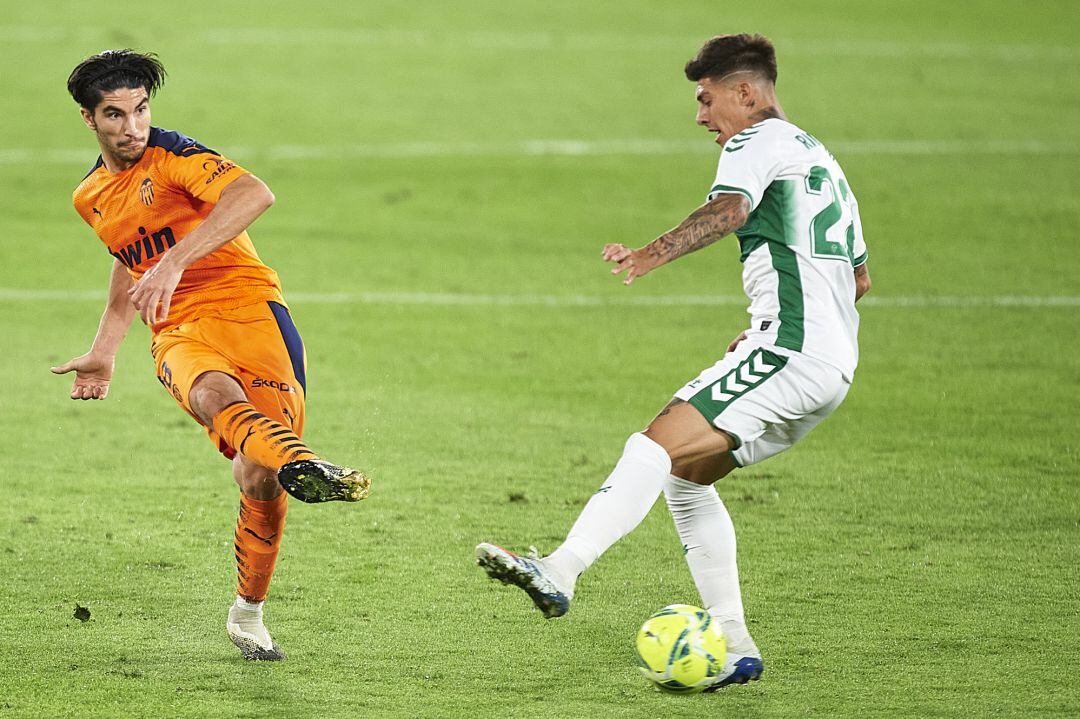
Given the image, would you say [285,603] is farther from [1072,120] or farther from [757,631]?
[1072,120]

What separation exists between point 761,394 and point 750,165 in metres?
0.77

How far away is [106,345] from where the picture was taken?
614 centimetres

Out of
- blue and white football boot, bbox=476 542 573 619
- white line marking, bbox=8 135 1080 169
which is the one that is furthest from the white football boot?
white line marking, bbox=8 135 1080 169

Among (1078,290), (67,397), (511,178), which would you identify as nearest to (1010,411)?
(1078,290)

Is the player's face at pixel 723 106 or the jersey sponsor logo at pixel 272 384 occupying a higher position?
the player's face at pixel 723 106

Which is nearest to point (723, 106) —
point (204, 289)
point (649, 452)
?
point (649, 452)

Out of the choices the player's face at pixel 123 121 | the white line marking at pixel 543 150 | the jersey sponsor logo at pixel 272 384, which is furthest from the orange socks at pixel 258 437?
the white line marking at pixel 543 150

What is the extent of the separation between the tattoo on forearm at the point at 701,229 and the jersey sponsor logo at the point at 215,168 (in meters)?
1.73

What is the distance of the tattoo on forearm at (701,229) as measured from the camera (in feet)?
16.2

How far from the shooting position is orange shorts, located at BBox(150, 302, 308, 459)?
5.62 m

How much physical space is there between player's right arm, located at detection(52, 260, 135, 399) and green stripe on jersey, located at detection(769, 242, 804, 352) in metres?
2.58

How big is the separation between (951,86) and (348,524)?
629 inches

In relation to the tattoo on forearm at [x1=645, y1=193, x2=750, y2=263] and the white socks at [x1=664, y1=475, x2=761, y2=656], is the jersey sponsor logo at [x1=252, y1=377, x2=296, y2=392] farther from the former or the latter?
the tattoo on forearm at [x1=645, y1=193, x2=750, y2=263]

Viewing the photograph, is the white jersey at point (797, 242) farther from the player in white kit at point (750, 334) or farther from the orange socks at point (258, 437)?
the orange socks at point (258, 437)
